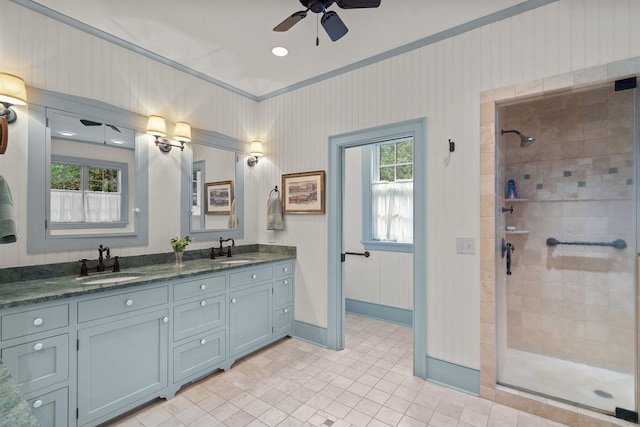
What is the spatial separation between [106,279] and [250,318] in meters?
1.29

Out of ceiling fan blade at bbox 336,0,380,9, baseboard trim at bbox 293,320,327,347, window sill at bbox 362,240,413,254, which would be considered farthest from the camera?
window sill at bbox 362,240,413,254

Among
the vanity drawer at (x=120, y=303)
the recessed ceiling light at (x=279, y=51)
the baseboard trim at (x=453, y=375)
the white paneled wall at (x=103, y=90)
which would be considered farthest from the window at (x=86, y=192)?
the baseboard trim at (x=453, y=375)

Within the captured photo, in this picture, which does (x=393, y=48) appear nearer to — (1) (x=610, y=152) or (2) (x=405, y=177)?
(2) (x=405, y=177)

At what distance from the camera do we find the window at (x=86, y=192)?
2258 millimetres

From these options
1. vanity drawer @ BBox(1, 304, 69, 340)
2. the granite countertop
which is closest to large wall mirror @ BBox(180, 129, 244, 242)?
the granite countertop

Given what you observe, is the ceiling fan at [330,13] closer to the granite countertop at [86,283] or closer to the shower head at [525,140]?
the shower head at [525,140]

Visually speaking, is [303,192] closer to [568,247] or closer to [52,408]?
[52,408]

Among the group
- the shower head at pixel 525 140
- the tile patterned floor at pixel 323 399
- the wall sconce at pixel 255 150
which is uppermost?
the wall sconce at pixel 255 150

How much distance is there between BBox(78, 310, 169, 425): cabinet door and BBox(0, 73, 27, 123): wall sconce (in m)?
1.58

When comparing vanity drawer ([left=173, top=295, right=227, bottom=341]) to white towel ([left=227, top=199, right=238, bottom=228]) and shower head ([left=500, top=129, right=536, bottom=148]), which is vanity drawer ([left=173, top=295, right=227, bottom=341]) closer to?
white towel ([left=227, top=199, right=238, bottom=228])

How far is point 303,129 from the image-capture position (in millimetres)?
3428

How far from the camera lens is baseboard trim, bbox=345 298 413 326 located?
12.6ft

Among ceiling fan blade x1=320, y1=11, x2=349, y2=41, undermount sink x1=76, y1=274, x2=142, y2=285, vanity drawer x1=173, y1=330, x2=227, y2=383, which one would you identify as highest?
ceiling fan blade x1=320, y1=11, x2=349, y2=41

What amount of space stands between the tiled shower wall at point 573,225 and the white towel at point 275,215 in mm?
2263
